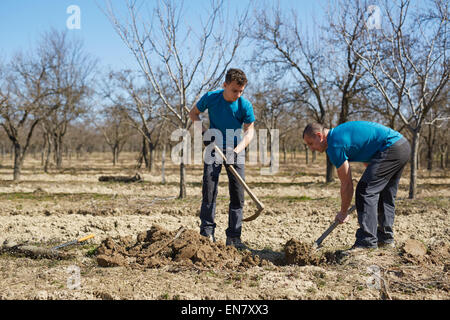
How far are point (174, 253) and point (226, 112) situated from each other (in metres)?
1.58

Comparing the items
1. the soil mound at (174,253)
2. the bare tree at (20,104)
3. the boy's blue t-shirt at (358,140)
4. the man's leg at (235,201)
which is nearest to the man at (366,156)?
the boy's blue t-shirt at (358,140)

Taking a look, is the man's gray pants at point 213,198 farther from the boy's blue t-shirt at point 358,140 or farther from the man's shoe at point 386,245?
the man's shoe at point 386,245

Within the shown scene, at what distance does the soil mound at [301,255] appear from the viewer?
12.2 feet

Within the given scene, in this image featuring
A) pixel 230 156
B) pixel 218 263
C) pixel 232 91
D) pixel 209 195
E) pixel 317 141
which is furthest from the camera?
pixel 209 195

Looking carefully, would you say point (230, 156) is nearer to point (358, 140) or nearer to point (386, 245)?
point (358, 140)

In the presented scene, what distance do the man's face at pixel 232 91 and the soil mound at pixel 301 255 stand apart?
5.37 ft

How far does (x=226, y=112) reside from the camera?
411 centimetres

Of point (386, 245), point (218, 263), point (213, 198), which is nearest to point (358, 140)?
point (386, 245)

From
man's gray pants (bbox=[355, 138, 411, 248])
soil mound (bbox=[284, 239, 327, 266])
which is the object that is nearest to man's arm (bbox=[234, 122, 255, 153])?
soil mound (bbox=[284, 239, 327, 266])

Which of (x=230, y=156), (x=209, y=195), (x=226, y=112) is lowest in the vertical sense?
(x=209, y=195)

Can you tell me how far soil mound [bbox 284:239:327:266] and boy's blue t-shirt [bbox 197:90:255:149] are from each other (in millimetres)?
1256

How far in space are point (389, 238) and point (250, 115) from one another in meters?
2.00
